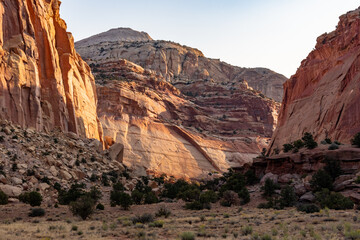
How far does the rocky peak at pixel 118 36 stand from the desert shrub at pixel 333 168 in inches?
5341

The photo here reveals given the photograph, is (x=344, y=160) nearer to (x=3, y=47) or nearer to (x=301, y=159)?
(x=301, y=159)

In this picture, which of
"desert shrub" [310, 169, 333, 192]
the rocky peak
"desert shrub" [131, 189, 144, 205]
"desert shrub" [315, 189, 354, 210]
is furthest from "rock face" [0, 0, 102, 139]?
the rocky peak

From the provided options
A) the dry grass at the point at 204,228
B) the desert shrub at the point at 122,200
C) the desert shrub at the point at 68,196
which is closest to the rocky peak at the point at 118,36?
the desert shrub at the point at 68,196

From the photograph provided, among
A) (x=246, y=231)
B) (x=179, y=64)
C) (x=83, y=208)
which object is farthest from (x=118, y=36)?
(x=246, y=231)

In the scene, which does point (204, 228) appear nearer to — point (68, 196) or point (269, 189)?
point (269, 189)

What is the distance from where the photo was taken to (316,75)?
155 feet

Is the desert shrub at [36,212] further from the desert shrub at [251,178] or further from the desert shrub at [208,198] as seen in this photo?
the desert shrub at [251,178]

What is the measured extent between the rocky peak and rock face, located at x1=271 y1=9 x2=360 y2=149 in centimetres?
11348

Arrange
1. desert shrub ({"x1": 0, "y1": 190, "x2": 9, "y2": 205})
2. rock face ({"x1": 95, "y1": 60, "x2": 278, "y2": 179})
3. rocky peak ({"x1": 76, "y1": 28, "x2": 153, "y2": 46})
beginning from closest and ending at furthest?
desert shrub ({"x1": 0, "y1": 190, "x2": 9, "y2": 205}), rock face ({"x1": 95, "y1": 60, "x2": 278, "y2": 179}), rocky peak ({"x1": 76, "y1": 28, "x2": 153, "y2": 46})

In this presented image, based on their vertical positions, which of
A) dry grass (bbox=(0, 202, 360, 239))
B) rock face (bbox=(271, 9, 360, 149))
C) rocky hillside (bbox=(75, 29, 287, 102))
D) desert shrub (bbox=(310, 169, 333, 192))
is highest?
rocky hillside (bbox=(75, 29, 287, 102))

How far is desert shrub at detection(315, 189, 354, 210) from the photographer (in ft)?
66.6

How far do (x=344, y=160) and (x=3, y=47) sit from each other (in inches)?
1257

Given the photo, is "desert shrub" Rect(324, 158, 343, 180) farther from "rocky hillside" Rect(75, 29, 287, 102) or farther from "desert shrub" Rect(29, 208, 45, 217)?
"rocky hillside" Rect(75, 29, 287, 102)

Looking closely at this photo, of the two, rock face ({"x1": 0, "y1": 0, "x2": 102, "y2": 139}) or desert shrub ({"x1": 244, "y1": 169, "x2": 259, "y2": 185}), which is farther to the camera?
desert shrub ({"x1": 244, "y1": 169, "x2": 259, "y2": 185})
